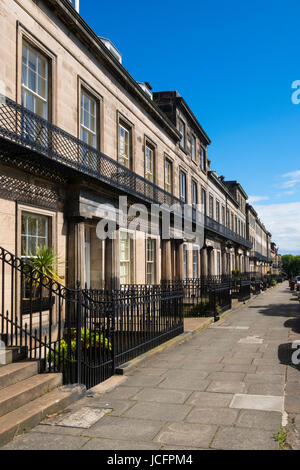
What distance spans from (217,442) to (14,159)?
676 cm

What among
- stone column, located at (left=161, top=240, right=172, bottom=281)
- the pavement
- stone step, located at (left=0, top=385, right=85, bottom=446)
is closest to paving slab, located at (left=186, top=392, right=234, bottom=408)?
the pavement

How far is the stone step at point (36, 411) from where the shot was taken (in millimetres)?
4129

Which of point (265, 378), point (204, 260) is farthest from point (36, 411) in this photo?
point (204, 260)

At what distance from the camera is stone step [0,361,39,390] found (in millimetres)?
5004

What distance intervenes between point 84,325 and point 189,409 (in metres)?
2.58

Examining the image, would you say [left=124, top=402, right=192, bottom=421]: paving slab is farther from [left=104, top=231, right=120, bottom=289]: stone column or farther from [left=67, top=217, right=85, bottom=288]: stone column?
[left=104, top=231, right=120, bottom=289]: stone column

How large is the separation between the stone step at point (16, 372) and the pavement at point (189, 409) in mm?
749

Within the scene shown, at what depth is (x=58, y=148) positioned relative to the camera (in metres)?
10.1

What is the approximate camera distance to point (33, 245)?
31.7 ft

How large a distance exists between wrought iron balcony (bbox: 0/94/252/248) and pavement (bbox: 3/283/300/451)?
4914 millimetres

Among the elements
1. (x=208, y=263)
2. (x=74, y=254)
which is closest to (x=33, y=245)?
(x=74, y=254)

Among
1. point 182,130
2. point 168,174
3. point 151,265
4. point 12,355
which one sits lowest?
point 12,355

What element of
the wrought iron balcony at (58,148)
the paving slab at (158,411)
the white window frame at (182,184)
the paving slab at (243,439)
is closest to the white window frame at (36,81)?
the wrought iron balcony at (58,148)

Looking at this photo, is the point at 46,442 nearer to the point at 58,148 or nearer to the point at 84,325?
the point at 84,325
